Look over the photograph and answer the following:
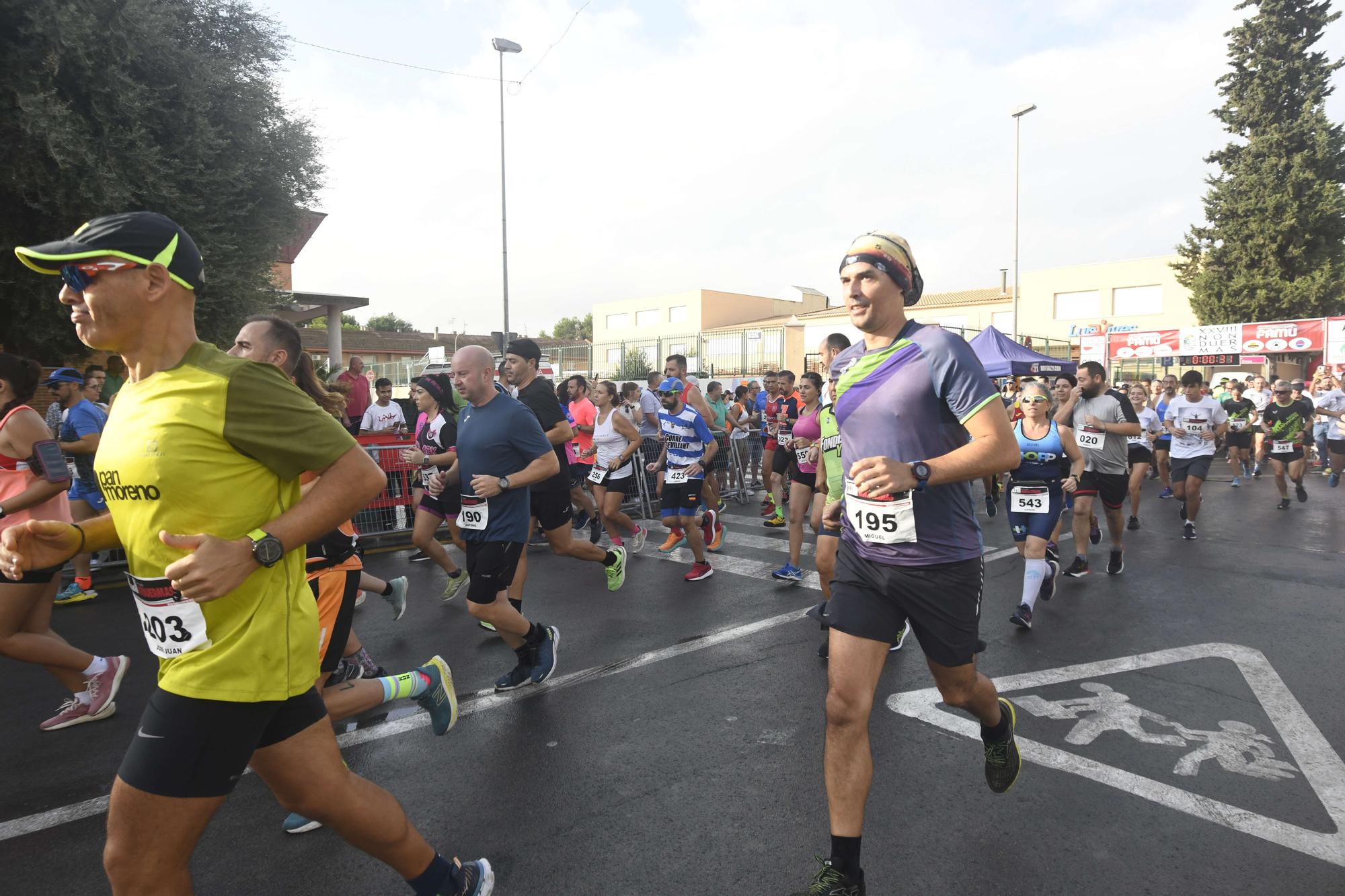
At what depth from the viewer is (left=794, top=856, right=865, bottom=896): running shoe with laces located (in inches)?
95.7

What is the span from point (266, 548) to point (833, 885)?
1.96m

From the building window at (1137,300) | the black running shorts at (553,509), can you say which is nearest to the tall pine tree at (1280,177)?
the building window at (1137,300)

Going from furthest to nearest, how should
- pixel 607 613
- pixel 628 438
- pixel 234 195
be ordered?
pixel 234 195
pixel 628 438
pixel 607 613

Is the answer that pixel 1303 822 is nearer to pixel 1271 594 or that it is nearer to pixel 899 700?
pixel 899 700

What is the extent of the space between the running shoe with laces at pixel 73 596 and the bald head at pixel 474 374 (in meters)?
4.75

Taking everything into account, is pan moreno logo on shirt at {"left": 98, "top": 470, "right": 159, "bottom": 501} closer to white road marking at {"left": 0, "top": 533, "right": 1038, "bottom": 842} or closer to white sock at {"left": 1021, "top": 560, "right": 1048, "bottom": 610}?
white road marking at {"left": 0, "top": 533, "right": 1038, "bottom": 842}

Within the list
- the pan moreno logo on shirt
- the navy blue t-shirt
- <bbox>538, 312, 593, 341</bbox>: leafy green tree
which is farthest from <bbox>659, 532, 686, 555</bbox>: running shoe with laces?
<bbox>538, 312, 593, 341</bbox>: leafy green tree

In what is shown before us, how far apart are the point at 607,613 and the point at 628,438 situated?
2.68m

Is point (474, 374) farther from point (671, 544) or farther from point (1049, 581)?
point (1049, 581)

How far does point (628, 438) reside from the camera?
8.48 metres

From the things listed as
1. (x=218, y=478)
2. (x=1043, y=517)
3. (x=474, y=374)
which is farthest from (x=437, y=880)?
(x=1043, y=517)

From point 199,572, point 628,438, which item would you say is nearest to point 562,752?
point 199,572

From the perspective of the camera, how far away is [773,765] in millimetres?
3564

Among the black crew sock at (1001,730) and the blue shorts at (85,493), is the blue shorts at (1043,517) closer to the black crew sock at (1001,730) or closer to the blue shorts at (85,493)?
the black crew sock at (1001,730)
